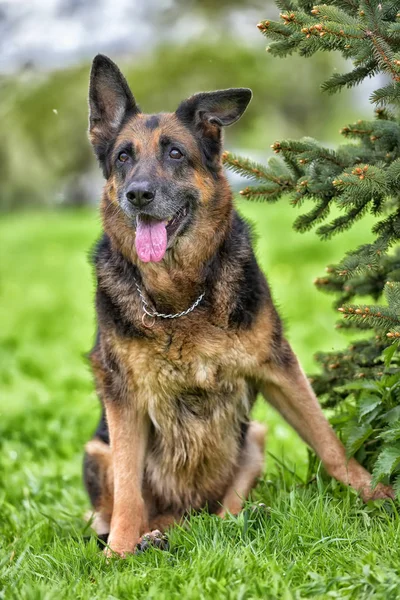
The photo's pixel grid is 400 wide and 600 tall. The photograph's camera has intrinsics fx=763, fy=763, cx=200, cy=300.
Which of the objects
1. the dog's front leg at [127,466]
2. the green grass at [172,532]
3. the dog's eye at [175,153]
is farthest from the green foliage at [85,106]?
the dog's front leg at [127,466]

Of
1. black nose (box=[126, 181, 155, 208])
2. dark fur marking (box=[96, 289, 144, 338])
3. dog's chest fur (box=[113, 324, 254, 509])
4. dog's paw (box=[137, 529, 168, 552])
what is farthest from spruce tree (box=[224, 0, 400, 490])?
dog's paw (box=[137, 529, 168, 552])

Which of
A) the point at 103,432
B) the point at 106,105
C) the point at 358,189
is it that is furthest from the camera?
the point at 103,432

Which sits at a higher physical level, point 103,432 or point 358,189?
point 358,189

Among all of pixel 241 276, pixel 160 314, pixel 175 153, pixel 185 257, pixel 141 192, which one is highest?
pixel 175 153

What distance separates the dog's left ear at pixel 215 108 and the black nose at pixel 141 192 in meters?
0.58

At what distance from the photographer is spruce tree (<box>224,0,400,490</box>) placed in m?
3.60

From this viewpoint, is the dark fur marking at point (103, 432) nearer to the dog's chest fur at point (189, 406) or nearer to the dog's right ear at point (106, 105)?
the dog's chest fur at point (189, 406)

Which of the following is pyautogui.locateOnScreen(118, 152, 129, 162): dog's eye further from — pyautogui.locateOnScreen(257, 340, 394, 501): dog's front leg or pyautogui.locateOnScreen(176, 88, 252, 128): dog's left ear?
pyautogui.locateOnScreen(257, 340, 394, 501): dog's front leg

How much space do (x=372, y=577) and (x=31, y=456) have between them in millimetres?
3912

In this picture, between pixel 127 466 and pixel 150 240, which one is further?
pixel 127 466

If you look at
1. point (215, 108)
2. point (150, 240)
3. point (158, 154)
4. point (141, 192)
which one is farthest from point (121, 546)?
point (215, 108)

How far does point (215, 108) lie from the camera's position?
4.37 metres

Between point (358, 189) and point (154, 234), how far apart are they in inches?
44.4

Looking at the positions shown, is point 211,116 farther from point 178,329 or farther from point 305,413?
point 305,413
